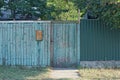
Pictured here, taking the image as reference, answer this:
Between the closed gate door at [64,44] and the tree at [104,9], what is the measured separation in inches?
35.5

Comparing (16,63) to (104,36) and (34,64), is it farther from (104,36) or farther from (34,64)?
(104,36)

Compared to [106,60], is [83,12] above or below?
above

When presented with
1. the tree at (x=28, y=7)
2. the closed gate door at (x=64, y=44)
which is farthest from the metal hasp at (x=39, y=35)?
the tree at (x=28, y=7)

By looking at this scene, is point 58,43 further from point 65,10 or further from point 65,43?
point 65,10

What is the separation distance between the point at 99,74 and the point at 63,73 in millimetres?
1387

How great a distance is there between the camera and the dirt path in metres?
12.9

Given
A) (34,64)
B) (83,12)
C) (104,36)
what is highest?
(83,12)

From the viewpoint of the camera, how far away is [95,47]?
15117 millimetres

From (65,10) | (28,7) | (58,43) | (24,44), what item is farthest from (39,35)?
(28,7)

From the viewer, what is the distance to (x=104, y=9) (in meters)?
14.1

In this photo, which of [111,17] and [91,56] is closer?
[111,17]

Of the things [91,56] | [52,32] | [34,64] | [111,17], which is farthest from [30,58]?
[111,17]

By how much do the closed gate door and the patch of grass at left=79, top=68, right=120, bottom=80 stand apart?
3.39 feet

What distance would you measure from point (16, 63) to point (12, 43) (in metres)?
0.85
